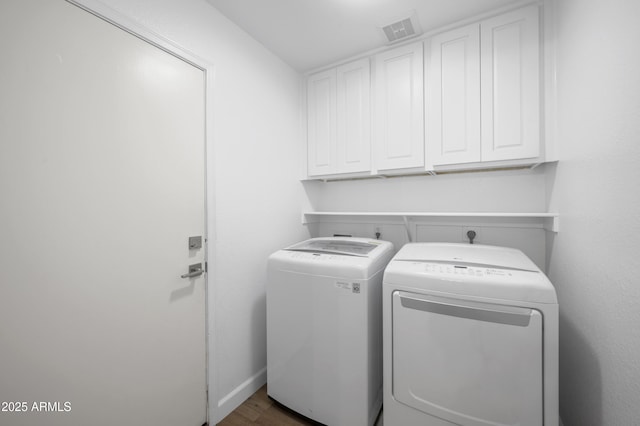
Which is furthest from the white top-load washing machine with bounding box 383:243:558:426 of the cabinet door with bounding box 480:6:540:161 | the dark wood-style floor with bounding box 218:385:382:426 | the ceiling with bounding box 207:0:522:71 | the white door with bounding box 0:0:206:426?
the ceiling with bounding box 207:0:522:71

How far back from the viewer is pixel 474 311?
3.36 feet

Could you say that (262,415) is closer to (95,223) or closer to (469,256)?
(95,223)

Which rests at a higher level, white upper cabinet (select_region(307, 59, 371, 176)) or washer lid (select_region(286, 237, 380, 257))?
white upper cabinet (select_region(307, 59, 371, 176))

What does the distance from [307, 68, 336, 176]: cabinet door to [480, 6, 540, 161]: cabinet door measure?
3.47 ft

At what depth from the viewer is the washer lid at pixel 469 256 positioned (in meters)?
1.15

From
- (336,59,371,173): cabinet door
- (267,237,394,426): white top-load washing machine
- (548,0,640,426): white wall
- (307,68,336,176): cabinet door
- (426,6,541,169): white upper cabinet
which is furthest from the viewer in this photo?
(307,68,336,176): cabinet door

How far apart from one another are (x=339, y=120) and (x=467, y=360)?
1.77m

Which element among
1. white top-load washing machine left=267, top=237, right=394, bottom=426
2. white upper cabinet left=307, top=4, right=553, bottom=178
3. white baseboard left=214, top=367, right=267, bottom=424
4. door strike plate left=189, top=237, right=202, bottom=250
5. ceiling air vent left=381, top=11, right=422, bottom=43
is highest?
ceiling air vent left=381, top=11, right=422, bottom=43

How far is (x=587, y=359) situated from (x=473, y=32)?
1.84 m

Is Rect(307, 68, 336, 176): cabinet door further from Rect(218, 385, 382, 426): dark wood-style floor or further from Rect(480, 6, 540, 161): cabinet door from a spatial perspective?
Rect(218, 385, 382, 426): dark wood-style floor

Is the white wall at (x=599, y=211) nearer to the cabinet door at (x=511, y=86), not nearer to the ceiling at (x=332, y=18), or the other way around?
the cabinet door at (x=511, y=86)

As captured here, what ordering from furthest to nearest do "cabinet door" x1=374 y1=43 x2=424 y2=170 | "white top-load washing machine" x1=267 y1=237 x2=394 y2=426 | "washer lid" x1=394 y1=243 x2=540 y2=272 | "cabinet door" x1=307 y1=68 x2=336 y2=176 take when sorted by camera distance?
"cabinet door" x1=307 y1=68 x2=336 y2=176
"cabinet door" x1=374 y1=43 x2=424 y2=170
"white top-load washing machine" x1=267 y1=237 x2=394 y2=426
"washer lid" x1=394 y1=243 x2=540 y2=272

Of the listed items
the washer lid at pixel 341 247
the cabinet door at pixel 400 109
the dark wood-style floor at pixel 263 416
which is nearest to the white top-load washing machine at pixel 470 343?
the washer lid at pixel 341 247

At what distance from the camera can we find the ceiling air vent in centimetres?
154
